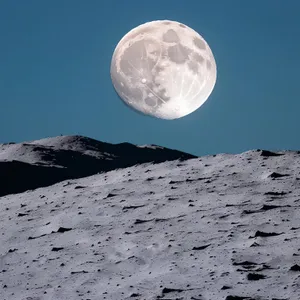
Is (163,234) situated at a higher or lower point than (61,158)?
lower

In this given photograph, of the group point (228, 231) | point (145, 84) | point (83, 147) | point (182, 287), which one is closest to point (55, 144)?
point (83, 147)

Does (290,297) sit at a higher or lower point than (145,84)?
lower

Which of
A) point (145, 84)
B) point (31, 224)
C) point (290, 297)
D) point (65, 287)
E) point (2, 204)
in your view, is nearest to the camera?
point (290, 297)

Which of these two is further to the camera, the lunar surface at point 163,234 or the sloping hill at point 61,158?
the sloping hill at point 61,158

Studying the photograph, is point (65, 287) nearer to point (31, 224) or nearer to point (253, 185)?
point (31, 224)

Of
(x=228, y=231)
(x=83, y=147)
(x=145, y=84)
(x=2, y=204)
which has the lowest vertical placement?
(x=228, y=231)

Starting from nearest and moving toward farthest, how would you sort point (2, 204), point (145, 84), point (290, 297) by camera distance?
1. point (290, 297)
2. point (2, 204)
3. point (145, 84)

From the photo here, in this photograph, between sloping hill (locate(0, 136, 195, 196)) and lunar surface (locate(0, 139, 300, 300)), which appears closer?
lunar surface (locate(0, 139, 300, 300))

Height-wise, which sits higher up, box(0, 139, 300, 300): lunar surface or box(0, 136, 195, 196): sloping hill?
box(0, 136, 195, 196): sloping hill

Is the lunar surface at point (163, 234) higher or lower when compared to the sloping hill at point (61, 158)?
lower

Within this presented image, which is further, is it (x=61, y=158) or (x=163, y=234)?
(x=61, y=158)

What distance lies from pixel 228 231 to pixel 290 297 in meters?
2.31

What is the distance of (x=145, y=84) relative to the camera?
532 inches

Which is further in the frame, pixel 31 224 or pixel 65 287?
pixel 31 224
